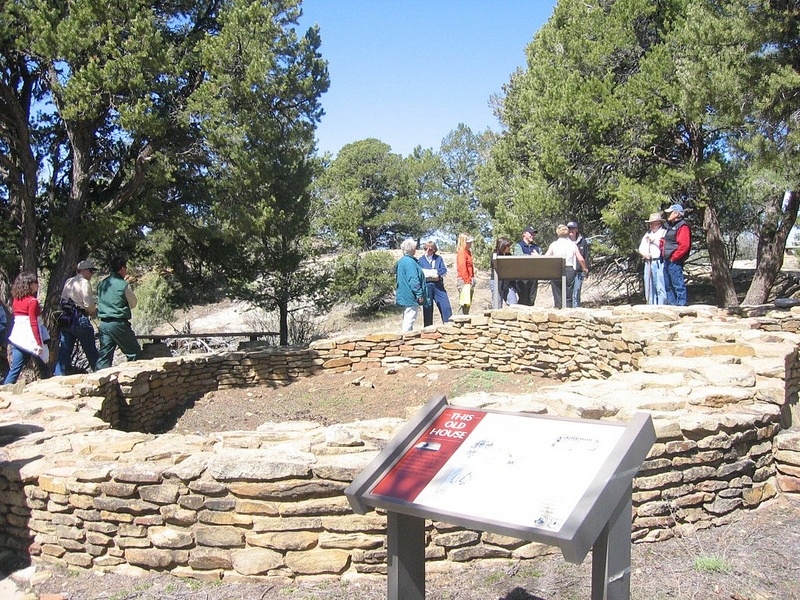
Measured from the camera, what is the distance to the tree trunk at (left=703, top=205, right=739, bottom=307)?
1380cm

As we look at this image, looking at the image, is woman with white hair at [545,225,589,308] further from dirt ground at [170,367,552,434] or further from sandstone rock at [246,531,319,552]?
sandstone rock at [246,531,319,552]

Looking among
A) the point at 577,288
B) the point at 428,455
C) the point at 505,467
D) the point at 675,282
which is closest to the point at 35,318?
the point at 428,455

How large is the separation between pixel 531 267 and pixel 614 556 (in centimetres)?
752

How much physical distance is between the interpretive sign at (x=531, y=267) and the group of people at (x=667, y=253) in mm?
1156

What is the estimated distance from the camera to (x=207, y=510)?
375 centimetres

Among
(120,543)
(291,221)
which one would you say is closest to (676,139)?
(291,221)

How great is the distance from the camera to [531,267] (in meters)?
9.77

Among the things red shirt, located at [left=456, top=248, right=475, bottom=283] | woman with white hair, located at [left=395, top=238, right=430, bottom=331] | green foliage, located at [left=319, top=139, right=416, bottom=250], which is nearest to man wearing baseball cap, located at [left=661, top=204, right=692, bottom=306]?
red shirt, located at [left=456, top=248, right=475, bottom=283]

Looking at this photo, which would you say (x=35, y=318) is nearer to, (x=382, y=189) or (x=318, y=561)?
(x=318, y=561)

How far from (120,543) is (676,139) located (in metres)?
13.6

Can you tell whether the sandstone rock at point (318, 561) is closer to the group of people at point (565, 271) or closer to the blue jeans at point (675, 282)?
the group of people at point (565, 271)

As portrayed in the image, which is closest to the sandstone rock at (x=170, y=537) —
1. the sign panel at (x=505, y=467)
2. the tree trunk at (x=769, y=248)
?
the sign panel at (x=505, y=467)

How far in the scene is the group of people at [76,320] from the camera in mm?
7258

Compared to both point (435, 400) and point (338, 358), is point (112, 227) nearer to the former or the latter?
point (338, 358)
